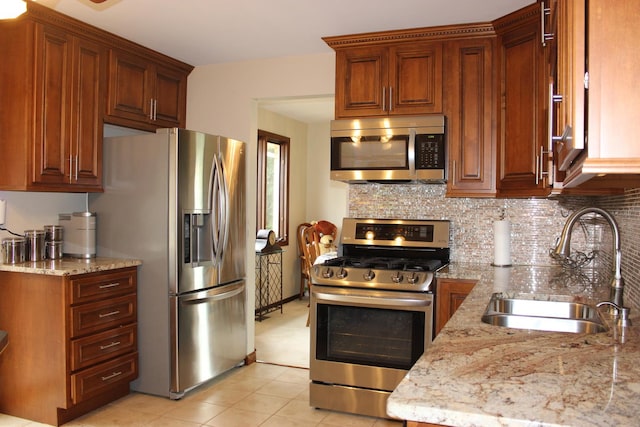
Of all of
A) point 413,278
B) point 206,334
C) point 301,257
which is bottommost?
point 206,334

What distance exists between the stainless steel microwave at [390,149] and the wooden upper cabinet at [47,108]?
5.34 ft

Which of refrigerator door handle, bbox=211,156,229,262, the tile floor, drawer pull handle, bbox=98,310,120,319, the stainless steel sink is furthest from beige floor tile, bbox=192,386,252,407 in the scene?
the stainless steel sink

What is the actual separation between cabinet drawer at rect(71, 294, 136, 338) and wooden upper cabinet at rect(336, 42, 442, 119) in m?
1.86

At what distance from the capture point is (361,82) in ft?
11.8

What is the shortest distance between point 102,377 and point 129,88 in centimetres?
196

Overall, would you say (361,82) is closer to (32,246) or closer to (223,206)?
(223,206)

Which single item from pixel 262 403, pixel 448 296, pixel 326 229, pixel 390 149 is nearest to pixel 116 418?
pixel 262 403

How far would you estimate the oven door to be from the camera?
3068mm

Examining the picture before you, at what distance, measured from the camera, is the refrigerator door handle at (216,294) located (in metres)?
3.55

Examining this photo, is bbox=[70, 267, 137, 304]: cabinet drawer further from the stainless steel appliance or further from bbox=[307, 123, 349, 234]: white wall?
bbox=[307, 123, 349, 234]: white wall

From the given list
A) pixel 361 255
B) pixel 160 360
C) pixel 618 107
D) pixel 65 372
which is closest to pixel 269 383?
pixel 160 360

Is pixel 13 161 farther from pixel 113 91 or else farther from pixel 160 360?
pixel 160 360

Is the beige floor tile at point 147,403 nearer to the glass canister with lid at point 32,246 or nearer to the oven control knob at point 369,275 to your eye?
the glass canister with lid at point 32,246

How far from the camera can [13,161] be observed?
3.14 meters
